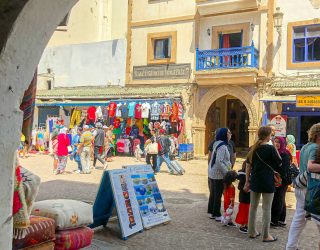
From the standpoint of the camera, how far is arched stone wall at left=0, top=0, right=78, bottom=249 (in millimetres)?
2150

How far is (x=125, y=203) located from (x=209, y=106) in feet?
45.7

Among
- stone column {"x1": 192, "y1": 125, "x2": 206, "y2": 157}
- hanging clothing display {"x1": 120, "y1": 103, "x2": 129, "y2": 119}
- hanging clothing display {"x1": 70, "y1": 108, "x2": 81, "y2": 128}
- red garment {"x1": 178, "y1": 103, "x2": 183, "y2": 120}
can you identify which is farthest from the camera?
hanging clothing display {"x1": 70, "y1": 108, "x2": 81, "y2": 128}

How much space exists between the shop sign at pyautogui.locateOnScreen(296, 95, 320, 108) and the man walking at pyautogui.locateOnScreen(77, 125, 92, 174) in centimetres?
877

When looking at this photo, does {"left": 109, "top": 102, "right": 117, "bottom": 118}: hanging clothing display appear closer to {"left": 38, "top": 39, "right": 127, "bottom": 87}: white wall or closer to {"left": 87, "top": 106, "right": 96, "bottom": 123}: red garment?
{"left": 87, "top": 106, "right": 96, "bottom": 123}: red garment

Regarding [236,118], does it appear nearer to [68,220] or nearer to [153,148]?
[153,148]

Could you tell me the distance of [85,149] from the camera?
1324 centimetres

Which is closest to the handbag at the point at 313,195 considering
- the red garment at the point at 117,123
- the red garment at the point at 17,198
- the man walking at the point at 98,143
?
the red garment at the point at 17,198

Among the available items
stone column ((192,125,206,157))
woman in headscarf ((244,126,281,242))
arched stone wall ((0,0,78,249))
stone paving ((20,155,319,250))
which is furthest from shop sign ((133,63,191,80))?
arched stone wall ((0,0,78,249))

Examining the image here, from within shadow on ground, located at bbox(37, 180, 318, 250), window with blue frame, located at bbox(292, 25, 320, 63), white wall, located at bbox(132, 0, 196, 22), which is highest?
white wall, located at bbox(132, 0, 196, 22)

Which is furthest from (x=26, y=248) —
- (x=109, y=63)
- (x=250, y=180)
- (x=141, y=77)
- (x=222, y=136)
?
(x=109, y=63)

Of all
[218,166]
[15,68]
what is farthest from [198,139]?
[15,68]

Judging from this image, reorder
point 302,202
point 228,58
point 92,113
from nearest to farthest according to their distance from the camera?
point 302,202 < point 228,58 < point 92,113

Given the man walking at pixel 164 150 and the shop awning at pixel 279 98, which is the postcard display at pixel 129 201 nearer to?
the man walking at pixel 164 150

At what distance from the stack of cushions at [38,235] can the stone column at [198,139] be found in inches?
626
